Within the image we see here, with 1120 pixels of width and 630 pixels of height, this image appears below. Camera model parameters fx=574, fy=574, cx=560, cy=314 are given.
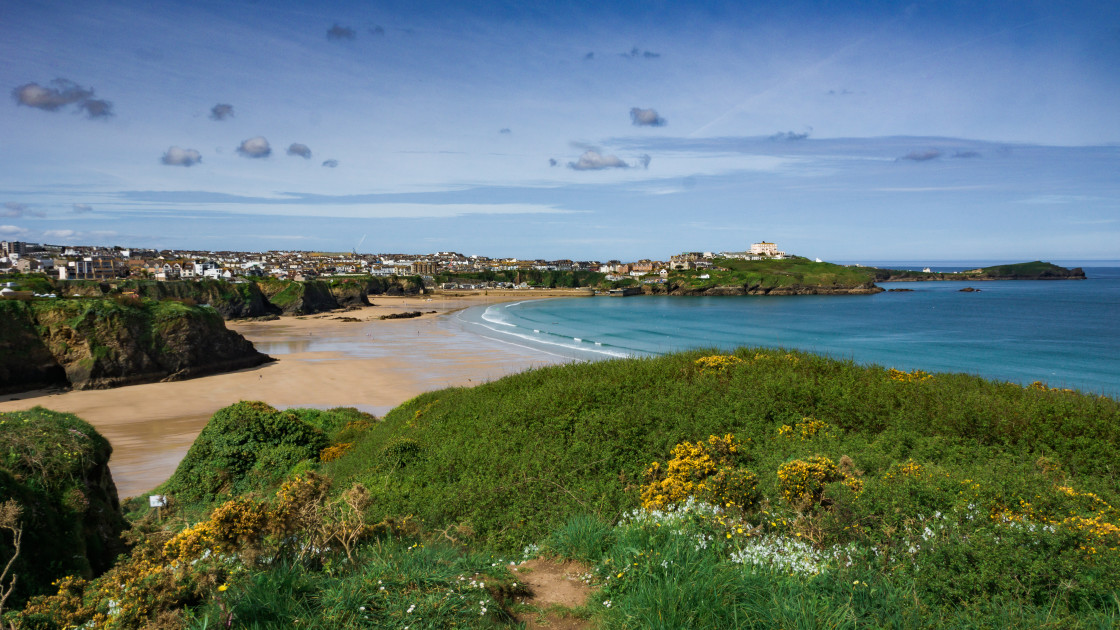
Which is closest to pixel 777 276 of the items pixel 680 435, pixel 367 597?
pixel 680 435

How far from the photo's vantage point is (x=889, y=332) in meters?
61.4

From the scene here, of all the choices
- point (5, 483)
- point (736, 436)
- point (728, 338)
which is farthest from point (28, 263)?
point (736, 436)

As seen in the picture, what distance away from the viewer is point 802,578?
5262 millimetres

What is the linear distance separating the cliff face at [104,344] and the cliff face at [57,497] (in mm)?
29611

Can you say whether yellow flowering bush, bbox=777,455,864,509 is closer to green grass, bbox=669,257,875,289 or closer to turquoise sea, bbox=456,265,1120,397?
turquoise sea, bbox=456,265,1120,397

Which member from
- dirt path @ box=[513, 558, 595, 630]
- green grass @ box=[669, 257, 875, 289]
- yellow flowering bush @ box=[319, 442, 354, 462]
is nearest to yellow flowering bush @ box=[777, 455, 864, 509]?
dirt path @ box=[513, 558, 595, 630]

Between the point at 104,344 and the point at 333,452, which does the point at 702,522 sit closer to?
the point at 333,452

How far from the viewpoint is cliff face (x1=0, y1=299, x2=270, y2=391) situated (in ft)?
112

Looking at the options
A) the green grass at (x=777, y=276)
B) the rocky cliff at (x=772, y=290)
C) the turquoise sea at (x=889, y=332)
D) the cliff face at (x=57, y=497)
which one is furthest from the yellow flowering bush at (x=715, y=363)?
the green grass at (x=777, y=276)

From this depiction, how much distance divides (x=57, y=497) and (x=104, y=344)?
3383cm

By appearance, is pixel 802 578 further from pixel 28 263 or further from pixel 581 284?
pixel 581 284

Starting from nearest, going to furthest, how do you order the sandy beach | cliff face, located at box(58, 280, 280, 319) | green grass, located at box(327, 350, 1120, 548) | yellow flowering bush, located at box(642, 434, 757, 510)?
yellow flowering bush, located at box(642, 434, 757, 510), green grass, located at box(327, 350, 1120, 548), the sandy beach, cliff face, located at box(58, 280, 280, 319)

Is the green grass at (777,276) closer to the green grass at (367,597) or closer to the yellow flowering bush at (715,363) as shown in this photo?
the yellow flowering bush at (715,363)

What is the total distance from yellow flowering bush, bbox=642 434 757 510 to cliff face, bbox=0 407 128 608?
25.6 feet
